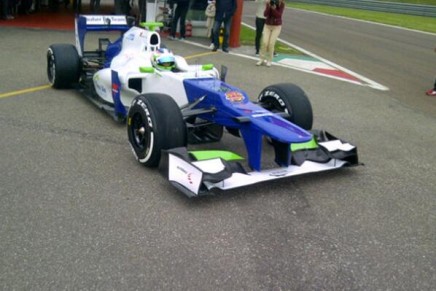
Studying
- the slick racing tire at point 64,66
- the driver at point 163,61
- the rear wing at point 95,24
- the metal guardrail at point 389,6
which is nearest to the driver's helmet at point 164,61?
the driver at point 163,61

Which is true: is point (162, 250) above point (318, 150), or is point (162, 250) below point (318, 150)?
below

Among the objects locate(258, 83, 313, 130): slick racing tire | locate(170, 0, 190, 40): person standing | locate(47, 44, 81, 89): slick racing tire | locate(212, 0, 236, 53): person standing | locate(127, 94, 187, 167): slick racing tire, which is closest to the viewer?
locate(127, 94, 187, 167): slick racing tire

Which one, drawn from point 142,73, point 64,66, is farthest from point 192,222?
point 64,66

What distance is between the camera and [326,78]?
10531mm

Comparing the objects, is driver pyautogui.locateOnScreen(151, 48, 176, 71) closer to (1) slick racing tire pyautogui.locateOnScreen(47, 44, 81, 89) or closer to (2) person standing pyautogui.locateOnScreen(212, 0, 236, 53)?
(1) slick racing tire pyautogui.locateOnScreen(47, 44, 81, 89)

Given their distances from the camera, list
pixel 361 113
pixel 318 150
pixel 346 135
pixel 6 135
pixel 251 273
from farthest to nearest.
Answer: pixel 361 113 → pixel 346 135 → pixel 6 135 → pixel 318 150 → pixel 251 273

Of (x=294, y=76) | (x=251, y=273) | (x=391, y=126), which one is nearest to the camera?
(x=251, y=273)

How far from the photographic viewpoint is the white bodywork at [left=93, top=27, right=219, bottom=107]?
5.68 metres

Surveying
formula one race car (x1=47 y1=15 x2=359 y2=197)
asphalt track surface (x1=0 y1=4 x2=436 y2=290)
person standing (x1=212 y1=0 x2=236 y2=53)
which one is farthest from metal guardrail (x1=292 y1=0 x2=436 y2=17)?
formula one race car (x1=47 y1=15 x2=359 y2=197)

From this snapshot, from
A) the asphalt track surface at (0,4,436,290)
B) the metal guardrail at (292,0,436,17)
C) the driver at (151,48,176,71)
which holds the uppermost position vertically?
the metal guardrail at (292,0,436,17)

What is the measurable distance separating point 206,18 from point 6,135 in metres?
11.4

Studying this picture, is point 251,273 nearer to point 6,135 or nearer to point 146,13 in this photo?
point 6,135

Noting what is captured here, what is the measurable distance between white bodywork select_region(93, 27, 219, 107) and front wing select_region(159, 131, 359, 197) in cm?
139

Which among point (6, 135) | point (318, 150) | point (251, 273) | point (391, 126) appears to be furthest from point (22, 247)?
point (391, 126)
